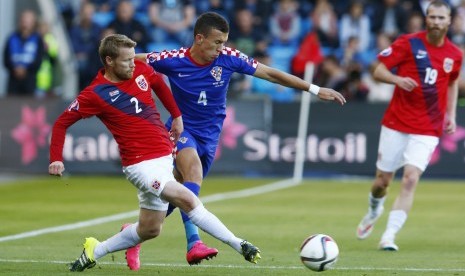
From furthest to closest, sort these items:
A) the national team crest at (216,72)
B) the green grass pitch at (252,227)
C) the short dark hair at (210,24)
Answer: the national team crest at (216,72), the green grass pitch at (252,227), the short dark hair at (210,24)

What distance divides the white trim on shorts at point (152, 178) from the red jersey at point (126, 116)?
5 cm

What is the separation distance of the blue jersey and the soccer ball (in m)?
1.87

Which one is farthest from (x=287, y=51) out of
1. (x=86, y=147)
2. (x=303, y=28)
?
(x=86, y=147)

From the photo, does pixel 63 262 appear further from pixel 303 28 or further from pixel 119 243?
pixel 303 28

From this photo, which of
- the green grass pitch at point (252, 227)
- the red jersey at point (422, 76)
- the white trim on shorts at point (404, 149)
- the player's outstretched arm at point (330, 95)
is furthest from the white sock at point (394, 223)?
the player's outstretched arm at point (330, 95)

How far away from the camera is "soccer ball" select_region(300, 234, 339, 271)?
934 cm

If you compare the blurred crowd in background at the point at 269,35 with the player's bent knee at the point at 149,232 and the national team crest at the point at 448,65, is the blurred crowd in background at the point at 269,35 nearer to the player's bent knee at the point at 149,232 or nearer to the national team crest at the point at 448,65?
the national team crest at the point at 448,65

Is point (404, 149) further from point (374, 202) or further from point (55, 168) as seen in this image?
point (55, 168)

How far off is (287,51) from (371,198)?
41.2 feet

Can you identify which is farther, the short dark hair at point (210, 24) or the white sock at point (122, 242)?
the short dark hair at point (210, 24)

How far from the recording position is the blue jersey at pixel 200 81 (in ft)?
34.9

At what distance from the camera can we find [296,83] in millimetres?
10242

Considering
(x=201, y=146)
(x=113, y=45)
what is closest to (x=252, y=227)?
(x=201, y=146)

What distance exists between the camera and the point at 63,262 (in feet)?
35.0
